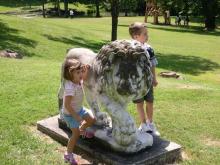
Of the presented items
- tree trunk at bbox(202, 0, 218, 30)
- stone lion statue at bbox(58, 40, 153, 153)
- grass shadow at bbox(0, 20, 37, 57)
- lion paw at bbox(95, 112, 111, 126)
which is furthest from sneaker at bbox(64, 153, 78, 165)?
tree trunk at bbox(202, 0, 218, 30)

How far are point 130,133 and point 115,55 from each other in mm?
1133

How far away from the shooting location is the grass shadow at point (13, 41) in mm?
19031

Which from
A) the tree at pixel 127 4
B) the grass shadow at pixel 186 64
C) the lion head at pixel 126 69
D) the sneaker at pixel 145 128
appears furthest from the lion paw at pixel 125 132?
the tree at pixel 127 4

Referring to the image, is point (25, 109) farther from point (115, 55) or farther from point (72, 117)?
point (115, 55)

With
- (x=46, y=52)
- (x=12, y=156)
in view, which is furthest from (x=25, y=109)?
(x=46, y=52)

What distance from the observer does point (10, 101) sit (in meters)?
9.84

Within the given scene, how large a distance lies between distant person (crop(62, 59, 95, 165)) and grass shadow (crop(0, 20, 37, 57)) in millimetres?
12094

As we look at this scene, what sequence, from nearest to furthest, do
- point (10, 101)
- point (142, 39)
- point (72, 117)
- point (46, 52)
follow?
point (72, 117), point (142, 39), point (10, 101), point (46, 52)

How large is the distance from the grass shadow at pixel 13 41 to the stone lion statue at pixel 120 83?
40.2 feet

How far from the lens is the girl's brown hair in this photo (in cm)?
645

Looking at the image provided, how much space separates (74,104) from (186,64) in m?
18.3

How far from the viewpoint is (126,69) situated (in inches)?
242

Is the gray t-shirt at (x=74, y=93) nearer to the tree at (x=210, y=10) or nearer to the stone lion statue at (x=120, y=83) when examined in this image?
the stone lion statue at (x=120, y=83)

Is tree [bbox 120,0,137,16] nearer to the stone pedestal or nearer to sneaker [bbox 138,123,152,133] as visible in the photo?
sneaker [bbox 138,123,152,133]
